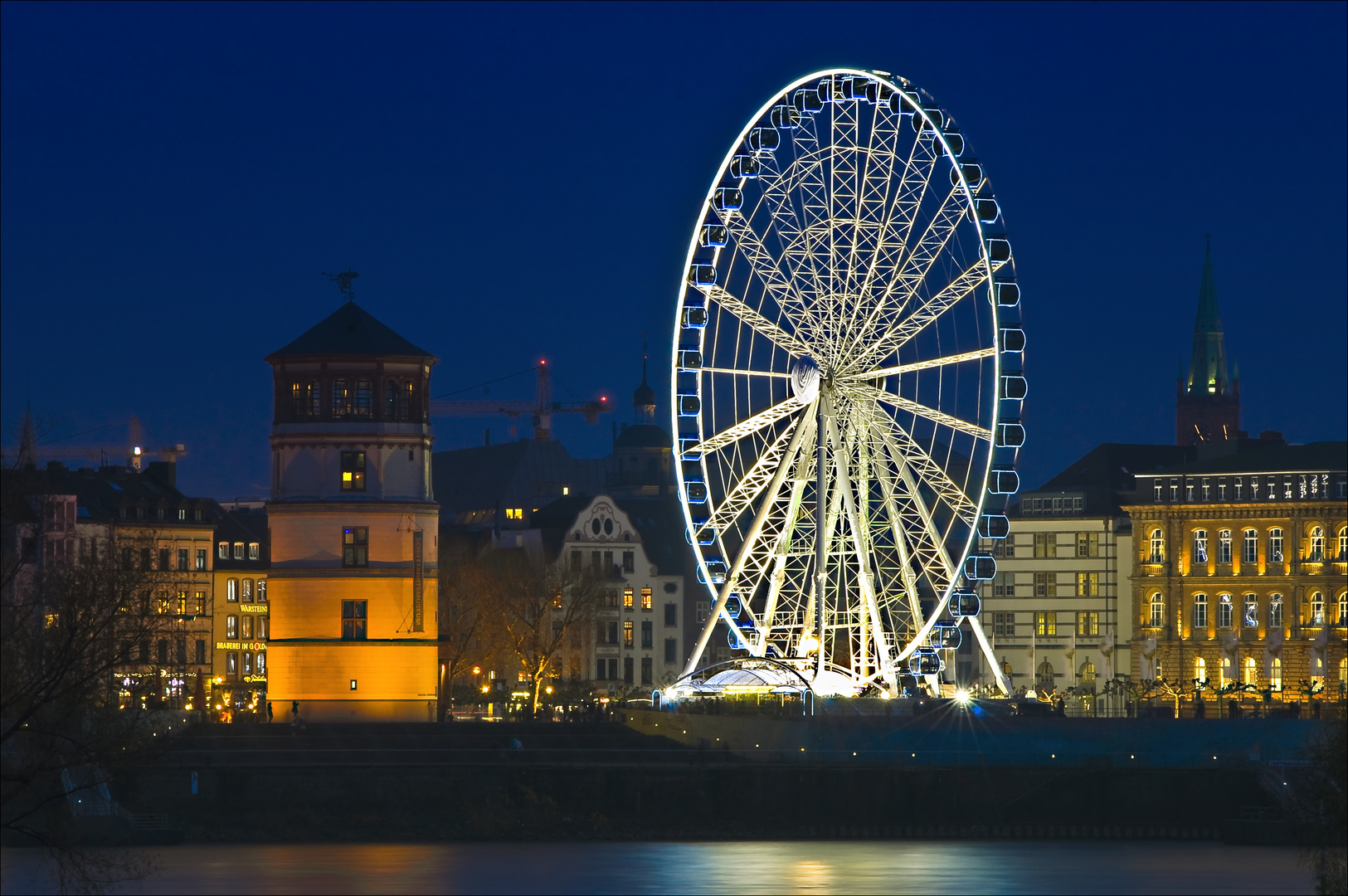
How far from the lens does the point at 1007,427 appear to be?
98875 millimetres

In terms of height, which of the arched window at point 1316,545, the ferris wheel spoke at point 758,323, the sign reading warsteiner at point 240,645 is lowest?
the sign reading warsteiner at point 240,645

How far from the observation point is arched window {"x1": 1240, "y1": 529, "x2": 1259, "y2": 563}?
149 metres

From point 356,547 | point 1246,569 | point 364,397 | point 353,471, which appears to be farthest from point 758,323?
point 1246,569

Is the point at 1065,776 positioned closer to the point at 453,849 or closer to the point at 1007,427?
the point at 1007,427

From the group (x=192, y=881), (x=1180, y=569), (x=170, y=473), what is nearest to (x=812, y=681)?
(x=192, y=881)

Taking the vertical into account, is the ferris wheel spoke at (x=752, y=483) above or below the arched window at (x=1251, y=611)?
above

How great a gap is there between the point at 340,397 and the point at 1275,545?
195ft

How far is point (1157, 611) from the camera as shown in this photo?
15325 centimetres

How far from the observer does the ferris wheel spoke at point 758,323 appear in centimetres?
9831

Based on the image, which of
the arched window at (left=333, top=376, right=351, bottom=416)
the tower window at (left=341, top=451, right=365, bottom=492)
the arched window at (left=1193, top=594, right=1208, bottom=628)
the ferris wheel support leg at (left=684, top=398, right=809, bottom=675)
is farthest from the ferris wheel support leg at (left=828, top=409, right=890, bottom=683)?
the arched window at (left=1193, top=594, right=1208, bottom=628)

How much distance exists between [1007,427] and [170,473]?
230 feet

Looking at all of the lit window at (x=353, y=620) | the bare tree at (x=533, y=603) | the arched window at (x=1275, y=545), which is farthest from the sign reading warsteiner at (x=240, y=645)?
the arched window at (x=1275, y=545)

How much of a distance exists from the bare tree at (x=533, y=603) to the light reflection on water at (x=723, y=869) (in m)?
53.6

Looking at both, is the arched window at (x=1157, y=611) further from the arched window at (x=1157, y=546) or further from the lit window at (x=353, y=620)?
the lit window at (x=353, y=620)
